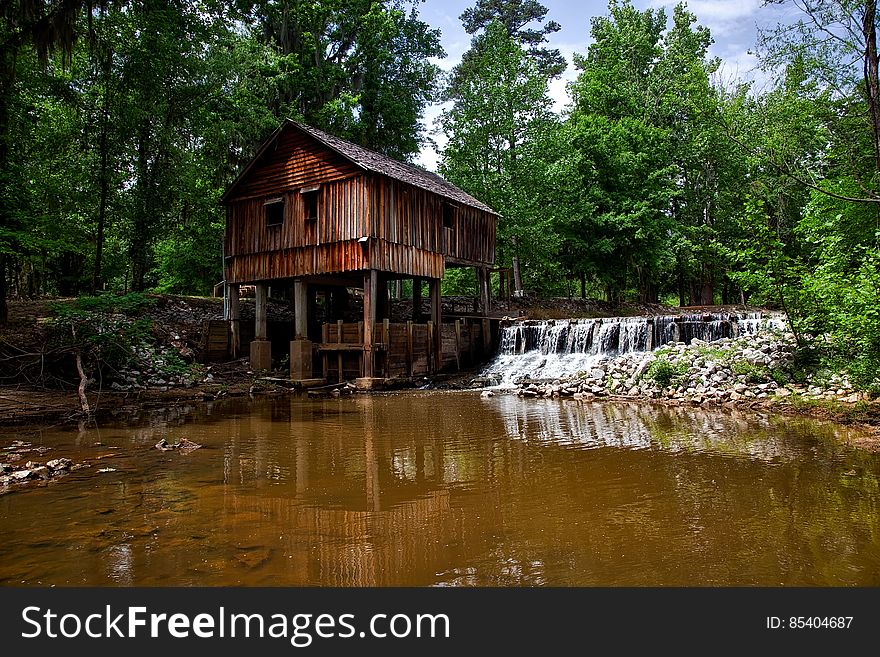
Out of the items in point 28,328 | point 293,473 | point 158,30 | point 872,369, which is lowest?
point 293,473

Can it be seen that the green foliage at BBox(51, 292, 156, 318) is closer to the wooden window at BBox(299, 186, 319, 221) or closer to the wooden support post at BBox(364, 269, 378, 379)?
the wooden window at BBox(299, 186, 319, 221)

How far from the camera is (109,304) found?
13.9 m

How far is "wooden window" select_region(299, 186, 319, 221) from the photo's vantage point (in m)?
18.3

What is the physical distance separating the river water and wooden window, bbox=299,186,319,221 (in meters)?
11.3

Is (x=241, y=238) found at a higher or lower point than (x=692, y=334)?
higher

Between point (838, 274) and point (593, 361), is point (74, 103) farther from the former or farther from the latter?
point (838, 274)

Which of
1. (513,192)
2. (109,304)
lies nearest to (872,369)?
(109,304)

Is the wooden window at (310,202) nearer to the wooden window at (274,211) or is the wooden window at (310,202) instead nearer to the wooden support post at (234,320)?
the wooden window at (274,211)

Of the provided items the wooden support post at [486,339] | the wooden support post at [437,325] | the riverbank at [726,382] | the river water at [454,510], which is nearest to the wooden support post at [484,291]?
the wooden support post at [486,339]

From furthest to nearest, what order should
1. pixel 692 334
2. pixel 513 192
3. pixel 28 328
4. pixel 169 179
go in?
1. pixel 513 192
2. pixel 169 179
3. pixel 692 334
4. pixel 28 328

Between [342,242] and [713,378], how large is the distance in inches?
458

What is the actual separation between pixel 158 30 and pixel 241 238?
7014 millimetres

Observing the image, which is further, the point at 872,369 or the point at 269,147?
the point at 269,147

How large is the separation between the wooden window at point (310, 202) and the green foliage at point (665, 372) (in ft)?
38.8
